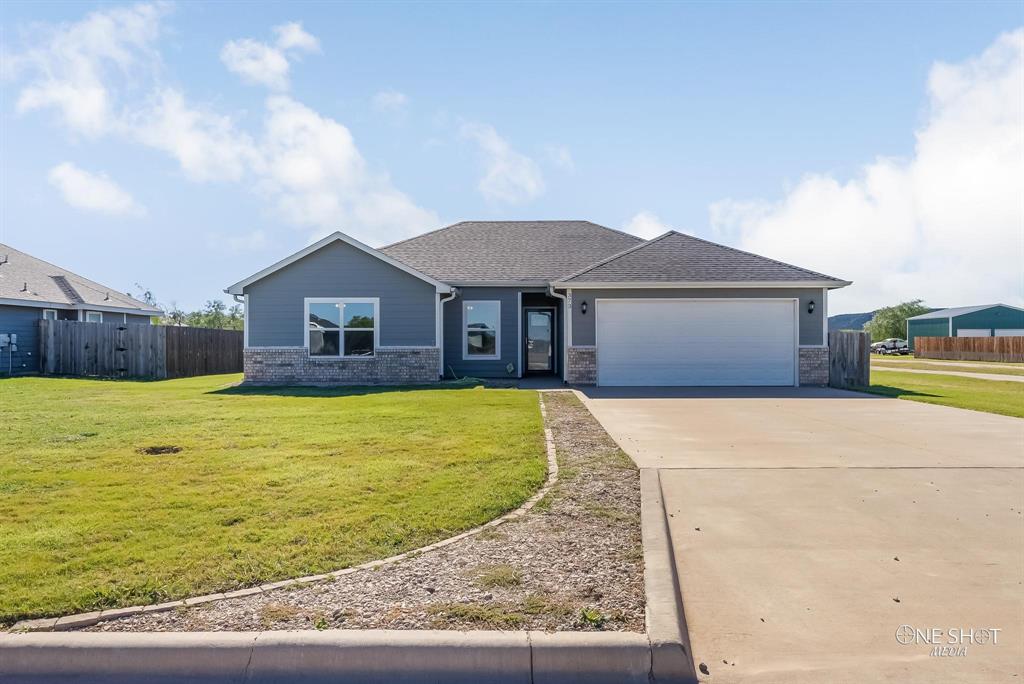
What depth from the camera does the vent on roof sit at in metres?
23.6

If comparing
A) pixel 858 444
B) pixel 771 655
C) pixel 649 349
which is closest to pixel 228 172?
pixel 649 349

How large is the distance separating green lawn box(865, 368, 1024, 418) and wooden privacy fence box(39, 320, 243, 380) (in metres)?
21.4

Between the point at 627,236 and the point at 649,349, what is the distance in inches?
269

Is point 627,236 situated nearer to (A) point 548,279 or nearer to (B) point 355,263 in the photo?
(A) point 548,279

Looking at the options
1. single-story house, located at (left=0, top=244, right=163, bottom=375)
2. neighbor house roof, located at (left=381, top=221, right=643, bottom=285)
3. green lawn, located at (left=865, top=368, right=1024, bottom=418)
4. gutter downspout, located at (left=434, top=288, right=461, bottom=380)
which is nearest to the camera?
green lawn, located at (left=865, top=368, right=1024, bottom=418)

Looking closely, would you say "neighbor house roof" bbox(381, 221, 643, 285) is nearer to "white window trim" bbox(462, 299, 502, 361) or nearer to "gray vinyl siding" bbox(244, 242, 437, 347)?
"white window trim" bbox(462, 299, 502, 361)

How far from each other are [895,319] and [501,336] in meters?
63.4

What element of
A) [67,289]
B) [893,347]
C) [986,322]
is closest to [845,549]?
[67,289]

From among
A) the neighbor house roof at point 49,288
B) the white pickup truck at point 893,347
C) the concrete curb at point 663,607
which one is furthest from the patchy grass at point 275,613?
the white pickup truck at point 893,347

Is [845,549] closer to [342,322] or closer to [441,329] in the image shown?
[441,329]

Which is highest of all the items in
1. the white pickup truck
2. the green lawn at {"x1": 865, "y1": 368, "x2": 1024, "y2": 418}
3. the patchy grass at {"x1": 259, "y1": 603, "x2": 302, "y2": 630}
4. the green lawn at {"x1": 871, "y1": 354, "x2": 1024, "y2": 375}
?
the white pickup truck

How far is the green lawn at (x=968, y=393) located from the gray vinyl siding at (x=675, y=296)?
2.50m

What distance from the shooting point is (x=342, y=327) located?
16422mm

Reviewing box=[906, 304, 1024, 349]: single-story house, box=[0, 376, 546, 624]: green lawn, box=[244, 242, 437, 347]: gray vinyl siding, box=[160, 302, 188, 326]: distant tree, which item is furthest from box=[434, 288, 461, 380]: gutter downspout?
box=[906, 304, 1024, 349]: single-story house
